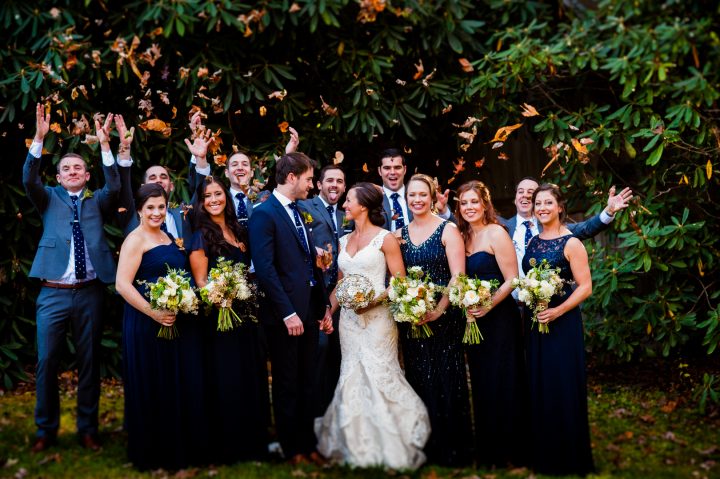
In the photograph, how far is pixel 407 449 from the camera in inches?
211

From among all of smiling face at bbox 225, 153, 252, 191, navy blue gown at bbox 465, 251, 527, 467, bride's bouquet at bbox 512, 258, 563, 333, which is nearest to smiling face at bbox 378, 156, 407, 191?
smiling face at bbox 225, 153, 252, 191

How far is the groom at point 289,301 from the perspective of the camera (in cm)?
549

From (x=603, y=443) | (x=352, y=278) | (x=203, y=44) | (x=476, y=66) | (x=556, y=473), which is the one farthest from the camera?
(x=476, y=66)

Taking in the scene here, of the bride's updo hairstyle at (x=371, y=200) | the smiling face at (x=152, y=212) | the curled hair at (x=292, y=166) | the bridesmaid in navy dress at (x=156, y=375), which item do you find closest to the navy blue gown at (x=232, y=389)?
the bridesmaid in navy dress at (x=156, y=375)

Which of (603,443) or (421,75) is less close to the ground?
(421,75)

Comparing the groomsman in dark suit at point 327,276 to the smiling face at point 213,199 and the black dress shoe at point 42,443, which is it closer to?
the smiling face at point 213,199

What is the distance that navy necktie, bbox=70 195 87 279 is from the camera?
19.8 feet

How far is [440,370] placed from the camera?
18.2 ft

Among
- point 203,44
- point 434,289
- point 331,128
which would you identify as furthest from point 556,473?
point 203,44

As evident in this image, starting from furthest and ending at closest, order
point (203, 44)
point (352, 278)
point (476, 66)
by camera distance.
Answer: point (476, 66)
point (203, 44)
point (352, 278)

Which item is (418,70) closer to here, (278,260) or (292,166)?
(292,166)

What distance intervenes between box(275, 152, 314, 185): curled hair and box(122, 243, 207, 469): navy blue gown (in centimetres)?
88

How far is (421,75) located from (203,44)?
2128mm

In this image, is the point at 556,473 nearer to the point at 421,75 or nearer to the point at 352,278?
the point at 352,278
